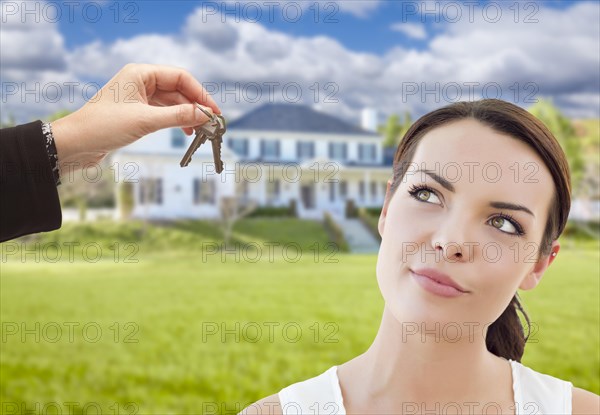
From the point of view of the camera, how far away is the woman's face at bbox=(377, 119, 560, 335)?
160 centimetres

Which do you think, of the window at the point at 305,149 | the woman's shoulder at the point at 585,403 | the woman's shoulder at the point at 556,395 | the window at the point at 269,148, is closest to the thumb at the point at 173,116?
the woman's shoulder at the point at 556,395

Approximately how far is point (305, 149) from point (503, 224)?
1964cm

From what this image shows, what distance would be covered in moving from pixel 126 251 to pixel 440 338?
15.8 m

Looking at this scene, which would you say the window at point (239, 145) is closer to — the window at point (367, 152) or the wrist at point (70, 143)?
the window at point (367, 152)

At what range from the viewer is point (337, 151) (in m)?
21.5

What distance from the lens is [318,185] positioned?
798 inches

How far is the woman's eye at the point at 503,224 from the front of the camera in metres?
1.66

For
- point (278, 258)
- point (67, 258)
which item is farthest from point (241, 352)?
point (67, 258)

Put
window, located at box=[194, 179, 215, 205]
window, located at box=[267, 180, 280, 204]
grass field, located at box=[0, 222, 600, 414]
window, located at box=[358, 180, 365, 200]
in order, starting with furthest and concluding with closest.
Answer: window, located at box=[358, 180, 365, 200] → window, located at box=[267, 180, 280, 204] → window, located at box=[194, 179, 215, 205] → grass field, located at box=[0, 222, 600, 414]

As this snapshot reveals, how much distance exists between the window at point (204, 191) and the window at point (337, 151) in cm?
435

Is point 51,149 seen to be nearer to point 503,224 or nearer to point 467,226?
point 467,226

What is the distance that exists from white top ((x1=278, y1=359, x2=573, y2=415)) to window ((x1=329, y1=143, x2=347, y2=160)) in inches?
773

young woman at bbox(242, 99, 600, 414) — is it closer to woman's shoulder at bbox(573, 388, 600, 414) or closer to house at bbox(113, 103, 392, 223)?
woman's shoulder at bbox(573, 388, 600, 414)

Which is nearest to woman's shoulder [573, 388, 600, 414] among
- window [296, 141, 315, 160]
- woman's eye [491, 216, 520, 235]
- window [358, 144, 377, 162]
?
woman's eye [491, 216, 520, 235]
